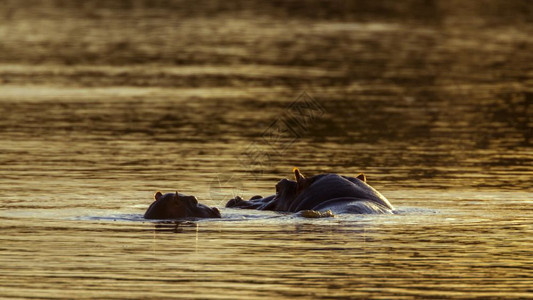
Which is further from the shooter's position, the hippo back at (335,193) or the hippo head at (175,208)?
the hippo back at (335,193)

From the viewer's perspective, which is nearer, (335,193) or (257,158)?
(335,193)

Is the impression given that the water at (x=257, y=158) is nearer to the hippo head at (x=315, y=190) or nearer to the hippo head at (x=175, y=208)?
the hippo head at (x=175, y=208)

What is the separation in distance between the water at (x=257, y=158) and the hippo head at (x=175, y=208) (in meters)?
0.28

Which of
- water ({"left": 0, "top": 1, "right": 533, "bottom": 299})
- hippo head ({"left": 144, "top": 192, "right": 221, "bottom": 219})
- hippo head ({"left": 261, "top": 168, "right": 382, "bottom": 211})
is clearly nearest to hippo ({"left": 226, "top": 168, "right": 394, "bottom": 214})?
hippo head ({"left": 261, "top": 168, "right": 382, "bottom": 211})

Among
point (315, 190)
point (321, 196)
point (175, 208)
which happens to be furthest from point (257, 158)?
point (175, 208)

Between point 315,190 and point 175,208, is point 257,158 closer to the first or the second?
point 315,190

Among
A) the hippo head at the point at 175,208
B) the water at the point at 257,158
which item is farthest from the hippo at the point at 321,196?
the hippo head at the point at 175,208

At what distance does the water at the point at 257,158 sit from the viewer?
14.6m

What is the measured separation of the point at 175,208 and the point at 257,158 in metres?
7.11

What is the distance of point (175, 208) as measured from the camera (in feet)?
61.6

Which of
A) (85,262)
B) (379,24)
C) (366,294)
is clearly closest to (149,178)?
(85,262)

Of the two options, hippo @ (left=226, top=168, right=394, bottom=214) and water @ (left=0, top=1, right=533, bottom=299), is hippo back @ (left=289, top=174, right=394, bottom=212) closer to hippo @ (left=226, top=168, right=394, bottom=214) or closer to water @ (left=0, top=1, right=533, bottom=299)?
hippo @ (left=226, top=168, right=394, bottom=214)

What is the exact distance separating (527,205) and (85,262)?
23.9 feet

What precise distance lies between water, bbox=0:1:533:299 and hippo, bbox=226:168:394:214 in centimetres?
45
